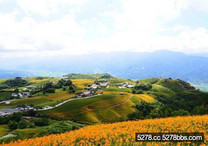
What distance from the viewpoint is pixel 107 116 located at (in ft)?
388

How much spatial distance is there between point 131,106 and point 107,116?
2834 centimetres

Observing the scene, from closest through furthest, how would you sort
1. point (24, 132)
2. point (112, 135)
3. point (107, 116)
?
point (112, 135), point (24, 132), point (107, 116)

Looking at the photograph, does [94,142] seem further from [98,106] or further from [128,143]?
[98,106]

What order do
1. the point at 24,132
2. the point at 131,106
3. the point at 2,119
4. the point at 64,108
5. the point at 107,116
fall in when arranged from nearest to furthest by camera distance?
the point at 24,132, the point at 2,119, the point at 107,116, the point at 64,108, the point at 131,106

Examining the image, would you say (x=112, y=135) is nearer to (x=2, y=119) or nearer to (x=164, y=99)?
(x=2, y=119)

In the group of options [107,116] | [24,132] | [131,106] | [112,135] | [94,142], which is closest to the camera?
[94,142]

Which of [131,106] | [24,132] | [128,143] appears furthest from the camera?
[131,106]

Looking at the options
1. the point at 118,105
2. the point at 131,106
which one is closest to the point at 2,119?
the point at 118,105

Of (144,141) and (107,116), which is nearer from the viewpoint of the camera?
(144,141)

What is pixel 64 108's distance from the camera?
5113 inches

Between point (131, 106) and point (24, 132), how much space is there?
85.9 meters

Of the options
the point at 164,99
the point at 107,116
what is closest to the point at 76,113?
the point at 107,116

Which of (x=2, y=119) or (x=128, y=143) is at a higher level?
(x=128, y=143)

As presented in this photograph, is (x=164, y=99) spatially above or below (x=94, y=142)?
below
